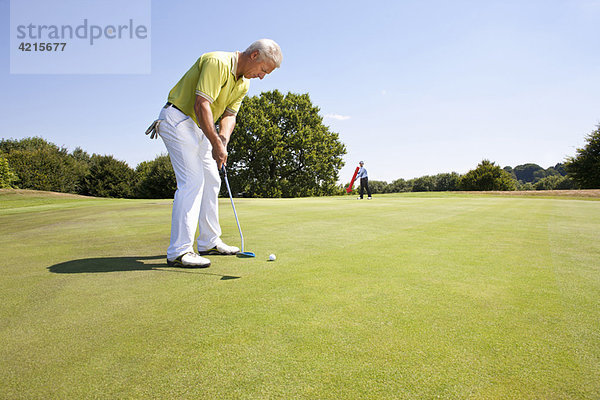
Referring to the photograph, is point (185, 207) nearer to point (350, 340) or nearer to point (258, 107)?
point (350, 340)

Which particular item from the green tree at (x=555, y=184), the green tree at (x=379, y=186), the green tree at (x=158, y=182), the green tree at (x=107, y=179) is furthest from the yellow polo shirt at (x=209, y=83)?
the green tree at (x=555, y=184)

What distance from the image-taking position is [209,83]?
330cm

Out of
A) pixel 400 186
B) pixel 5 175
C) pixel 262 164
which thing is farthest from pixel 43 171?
pixel 400 186

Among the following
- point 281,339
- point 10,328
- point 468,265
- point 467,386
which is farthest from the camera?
point 468,265

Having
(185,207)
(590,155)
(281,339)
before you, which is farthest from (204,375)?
(590,155)

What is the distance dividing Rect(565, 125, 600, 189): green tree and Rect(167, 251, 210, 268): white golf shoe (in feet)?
155

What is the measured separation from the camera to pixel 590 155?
37.3 m

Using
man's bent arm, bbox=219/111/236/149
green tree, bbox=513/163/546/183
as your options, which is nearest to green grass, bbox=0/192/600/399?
man's bent arm, bbox=219/111/236/149

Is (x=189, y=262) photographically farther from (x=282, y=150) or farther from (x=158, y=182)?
(x=158, y=182)

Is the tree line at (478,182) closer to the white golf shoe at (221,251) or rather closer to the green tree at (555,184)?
the green tree at (555,184)

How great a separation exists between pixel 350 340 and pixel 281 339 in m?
0.35

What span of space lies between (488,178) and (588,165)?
1255 cm

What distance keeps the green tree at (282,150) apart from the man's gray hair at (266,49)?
3338 cm

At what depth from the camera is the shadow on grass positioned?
3.10 metres
